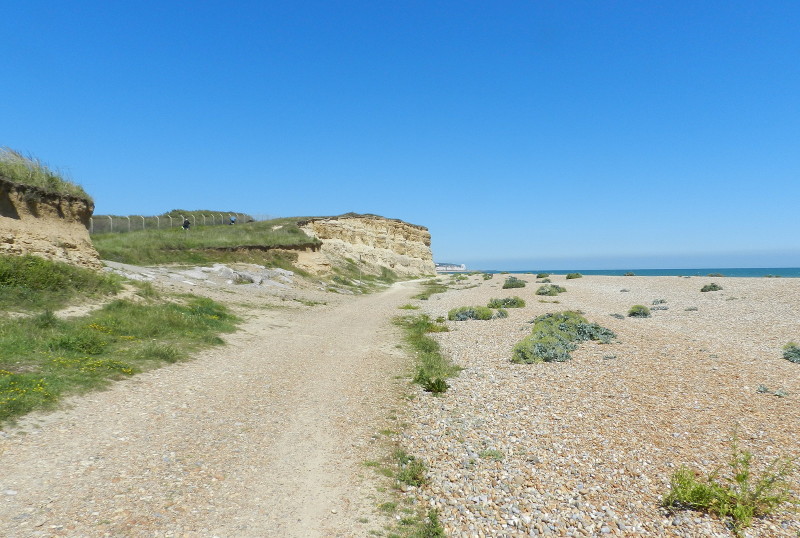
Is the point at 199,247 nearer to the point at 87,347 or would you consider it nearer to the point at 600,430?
the point at 87,347

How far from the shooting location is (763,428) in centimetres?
817

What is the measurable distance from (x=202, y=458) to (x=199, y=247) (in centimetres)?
4046

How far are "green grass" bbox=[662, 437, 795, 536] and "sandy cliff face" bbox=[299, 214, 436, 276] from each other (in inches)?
2495

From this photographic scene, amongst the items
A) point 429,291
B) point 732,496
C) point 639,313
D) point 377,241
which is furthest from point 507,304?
point 377,241

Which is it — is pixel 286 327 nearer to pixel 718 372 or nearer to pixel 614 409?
pixel 614 409

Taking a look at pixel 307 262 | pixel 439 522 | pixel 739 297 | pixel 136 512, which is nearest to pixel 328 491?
Result: pixel 439 522

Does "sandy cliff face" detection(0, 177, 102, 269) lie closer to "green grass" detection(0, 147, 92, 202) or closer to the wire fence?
"green grass" detection(0, 147, 92, 202)

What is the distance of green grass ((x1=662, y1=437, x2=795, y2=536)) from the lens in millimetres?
5480

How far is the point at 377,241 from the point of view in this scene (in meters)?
86.9

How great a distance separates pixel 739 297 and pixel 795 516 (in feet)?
107

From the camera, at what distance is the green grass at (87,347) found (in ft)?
29.5

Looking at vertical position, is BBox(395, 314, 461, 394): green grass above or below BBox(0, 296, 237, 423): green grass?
below

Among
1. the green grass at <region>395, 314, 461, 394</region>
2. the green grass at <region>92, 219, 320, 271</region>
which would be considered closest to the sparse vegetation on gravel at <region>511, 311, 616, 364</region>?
the green grass at <region>395, 314, 461, 394</region>

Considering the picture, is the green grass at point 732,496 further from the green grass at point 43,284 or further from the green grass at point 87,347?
the green grass at point 43,284
